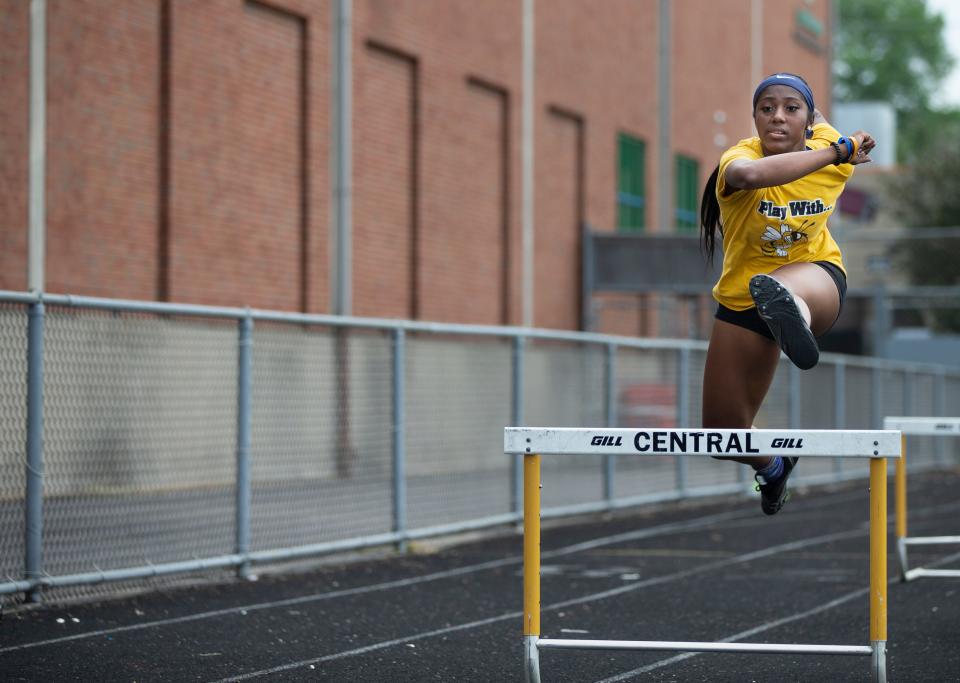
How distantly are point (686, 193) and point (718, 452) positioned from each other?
31.2 meters

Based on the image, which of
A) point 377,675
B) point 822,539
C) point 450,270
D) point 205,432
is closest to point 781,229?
point 377,675

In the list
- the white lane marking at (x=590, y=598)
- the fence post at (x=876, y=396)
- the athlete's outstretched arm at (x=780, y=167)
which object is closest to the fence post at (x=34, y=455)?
the white lane marking at (x=590, y=598)

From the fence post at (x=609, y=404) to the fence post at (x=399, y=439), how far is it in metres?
4.45

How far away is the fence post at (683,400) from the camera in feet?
61.3

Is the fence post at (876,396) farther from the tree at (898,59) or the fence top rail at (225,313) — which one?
the tree at (898,59)

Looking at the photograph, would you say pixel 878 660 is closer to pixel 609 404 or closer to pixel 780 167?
pixel 780 167

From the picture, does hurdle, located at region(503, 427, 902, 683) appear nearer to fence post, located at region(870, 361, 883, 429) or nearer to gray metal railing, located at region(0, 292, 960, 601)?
gray metal railing, located at region(0, 292, 960, 601)

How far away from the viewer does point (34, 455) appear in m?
9.25

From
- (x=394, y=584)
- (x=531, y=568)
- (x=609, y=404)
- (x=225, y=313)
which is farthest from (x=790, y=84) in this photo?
(x=609, y=404)

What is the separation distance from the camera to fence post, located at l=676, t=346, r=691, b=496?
61.3 ft

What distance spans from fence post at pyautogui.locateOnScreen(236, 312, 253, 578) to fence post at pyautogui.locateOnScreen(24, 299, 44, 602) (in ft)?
5.92

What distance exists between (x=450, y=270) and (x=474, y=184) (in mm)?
1677

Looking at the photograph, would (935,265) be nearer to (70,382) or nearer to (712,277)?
(712,277)

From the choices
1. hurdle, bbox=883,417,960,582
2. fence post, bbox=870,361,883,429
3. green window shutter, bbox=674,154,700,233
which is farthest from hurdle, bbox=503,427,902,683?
green window shutter, bbox=674,154,700,233
